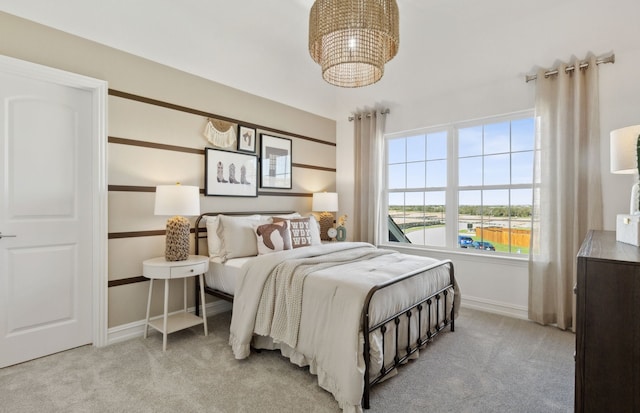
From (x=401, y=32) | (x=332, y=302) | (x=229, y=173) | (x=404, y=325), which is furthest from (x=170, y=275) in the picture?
(x=401, y=32)

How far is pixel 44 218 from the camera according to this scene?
2.47 meters

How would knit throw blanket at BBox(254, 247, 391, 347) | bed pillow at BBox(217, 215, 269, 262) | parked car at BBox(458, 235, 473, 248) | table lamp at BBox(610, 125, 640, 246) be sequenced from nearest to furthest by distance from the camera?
1. table lamp at BBox(610, 125, 640, 246)
2. knit throw blanket at BBox(254, 247, 391, 347)
3. bed pillow at BBox(217, 215, 269, 262)
4. parked car at BBox(458, 235, 473, 248)

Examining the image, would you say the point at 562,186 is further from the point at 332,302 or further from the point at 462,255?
the point at 332,302

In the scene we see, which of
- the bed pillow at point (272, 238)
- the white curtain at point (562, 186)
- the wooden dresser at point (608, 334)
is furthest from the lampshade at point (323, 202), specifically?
the wooden dresser at point (608, 334)

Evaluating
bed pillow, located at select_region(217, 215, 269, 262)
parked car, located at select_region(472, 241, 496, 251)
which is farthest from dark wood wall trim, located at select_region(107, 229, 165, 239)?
parked car, located at select_region(472, 241, 496, 251)

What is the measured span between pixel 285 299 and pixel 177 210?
1232 millimetres

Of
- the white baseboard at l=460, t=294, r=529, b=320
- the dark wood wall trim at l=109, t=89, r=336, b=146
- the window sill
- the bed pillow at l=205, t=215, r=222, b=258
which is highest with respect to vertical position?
the dark wood wall trim at l=109, t=89, r=336, b=146

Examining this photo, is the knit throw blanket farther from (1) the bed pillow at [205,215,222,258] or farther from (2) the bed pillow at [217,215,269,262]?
(1) the bed pillow at [205,215,222,258]

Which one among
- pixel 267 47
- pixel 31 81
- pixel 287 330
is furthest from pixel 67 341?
pixel 267 47

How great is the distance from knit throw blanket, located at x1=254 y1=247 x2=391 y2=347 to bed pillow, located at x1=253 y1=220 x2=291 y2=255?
27.1 inches

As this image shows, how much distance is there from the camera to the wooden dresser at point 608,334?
99cm

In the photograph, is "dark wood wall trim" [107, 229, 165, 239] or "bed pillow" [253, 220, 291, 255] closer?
"dark wood wall trim" [107, 229, 165, 239]

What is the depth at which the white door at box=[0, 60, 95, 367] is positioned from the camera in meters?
2.32

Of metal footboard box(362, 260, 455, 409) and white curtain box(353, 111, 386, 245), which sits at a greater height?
white curtain box(353, 111, 386, 245)
